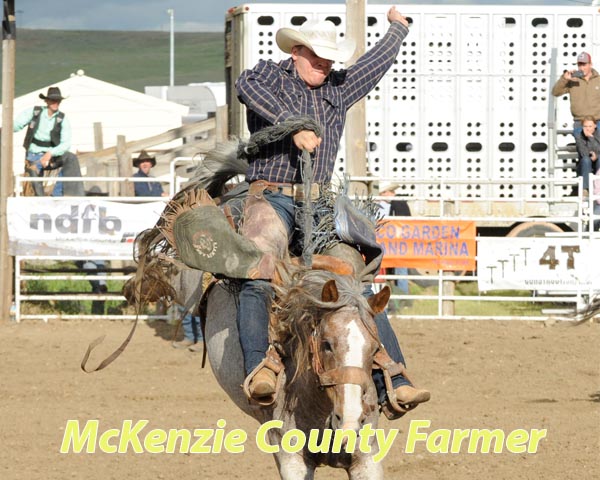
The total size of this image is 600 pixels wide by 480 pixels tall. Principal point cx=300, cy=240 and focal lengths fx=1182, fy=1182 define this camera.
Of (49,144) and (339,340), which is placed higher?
(49,144)

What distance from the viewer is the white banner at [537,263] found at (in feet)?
40.1

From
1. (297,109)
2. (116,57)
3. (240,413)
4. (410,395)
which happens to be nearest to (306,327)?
(410,395)

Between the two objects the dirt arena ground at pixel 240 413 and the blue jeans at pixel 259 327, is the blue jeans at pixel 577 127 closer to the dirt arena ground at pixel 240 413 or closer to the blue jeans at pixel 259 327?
the dirt arena ground at pixel 240 413

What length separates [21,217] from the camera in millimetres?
12344

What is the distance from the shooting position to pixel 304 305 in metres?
4.55

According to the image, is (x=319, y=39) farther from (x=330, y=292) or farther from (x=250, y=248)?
(x=330, y=292)

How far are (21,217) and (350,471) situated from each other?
27.4 ft

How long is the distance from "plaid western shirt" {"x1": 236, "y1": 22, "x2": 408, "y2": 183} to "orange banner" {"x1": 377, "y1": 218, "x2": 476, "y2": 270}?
21.9 feet

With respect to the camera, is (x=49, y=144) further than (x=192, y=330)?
Yes

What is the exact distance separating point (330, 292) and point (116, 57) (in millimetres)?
109181

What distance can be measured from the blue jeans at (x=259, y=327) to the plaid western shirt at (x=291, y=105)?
0.61 m

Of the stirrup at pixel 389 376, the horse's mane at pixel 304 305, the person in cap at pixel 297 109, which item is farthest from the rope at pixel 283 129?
the stirrup at pixel 389 376

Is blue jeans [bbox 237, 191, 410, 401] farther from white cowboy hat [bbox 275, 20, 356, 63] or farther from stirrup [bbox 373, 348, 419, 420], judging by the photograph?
white cowboy hat [bbox 275, 20, 356, 63]

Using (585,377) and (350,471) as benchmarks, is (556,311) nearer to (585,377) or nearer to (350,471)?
(585,377)
